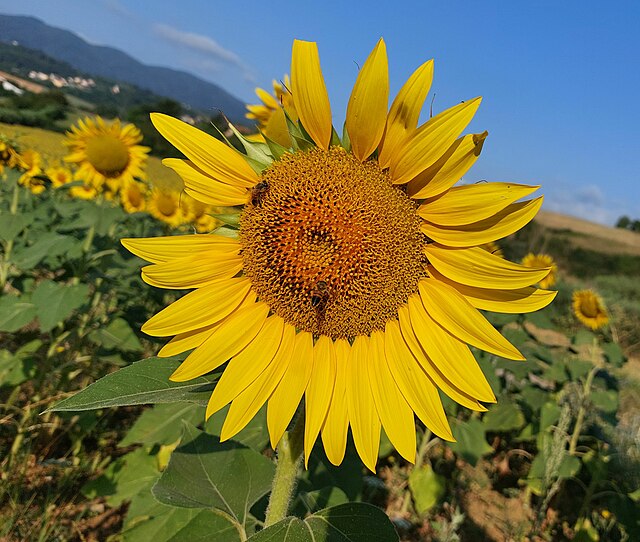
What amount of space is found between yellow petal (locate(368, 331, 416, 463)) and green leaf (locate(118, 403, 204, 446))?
4.55 ft

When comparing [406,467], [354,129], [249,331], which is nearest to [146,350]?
[406,467]

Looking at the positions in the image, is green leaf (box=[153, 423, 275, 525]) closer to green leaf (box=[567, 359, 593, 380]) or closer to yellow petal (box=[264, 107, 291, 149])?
yellow petal (box=[264, 107, 291, 149])

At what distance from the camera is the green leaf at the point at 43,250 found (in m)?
3.34

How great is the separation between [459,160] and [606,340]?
4784 millimetres

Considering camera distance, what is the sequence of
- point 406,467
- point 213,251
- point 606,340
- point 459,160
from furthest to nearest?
point 606,340, point 406,467, point 213,251, point 459,160

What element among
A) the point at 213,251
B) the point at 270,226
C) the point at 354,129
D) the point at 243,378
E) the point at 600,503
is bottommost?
the point at 600,503

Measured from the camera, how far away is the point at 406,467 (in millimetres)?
4535

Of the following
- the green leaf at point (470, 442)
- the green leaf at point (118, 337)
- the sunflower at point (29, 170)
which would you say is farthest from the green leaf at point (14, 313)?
the green leaf at point (470, 442)

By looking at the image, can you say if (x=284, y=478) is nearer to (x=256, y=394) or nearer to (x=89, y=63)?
(x=256, y=394)

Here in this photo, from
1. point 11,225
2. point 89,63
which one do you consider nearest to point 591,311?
point 11,225

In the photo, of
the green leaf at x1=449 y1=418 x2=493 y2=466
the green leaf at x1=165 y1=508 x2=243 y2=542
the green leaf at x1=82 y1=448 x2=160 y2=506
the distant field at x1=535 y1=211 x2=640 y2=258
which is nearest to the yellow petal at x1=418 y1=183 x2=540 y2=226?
the green leaf at x1=165 y1=508 x2=243 y2=542

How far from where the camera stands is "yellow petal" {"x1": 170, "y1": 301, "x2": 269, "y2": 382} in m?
1.25

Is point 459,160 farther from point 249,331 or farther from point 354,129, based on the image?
point 249,331

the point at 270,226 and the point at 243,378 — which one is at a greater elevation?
the point at 270,226
